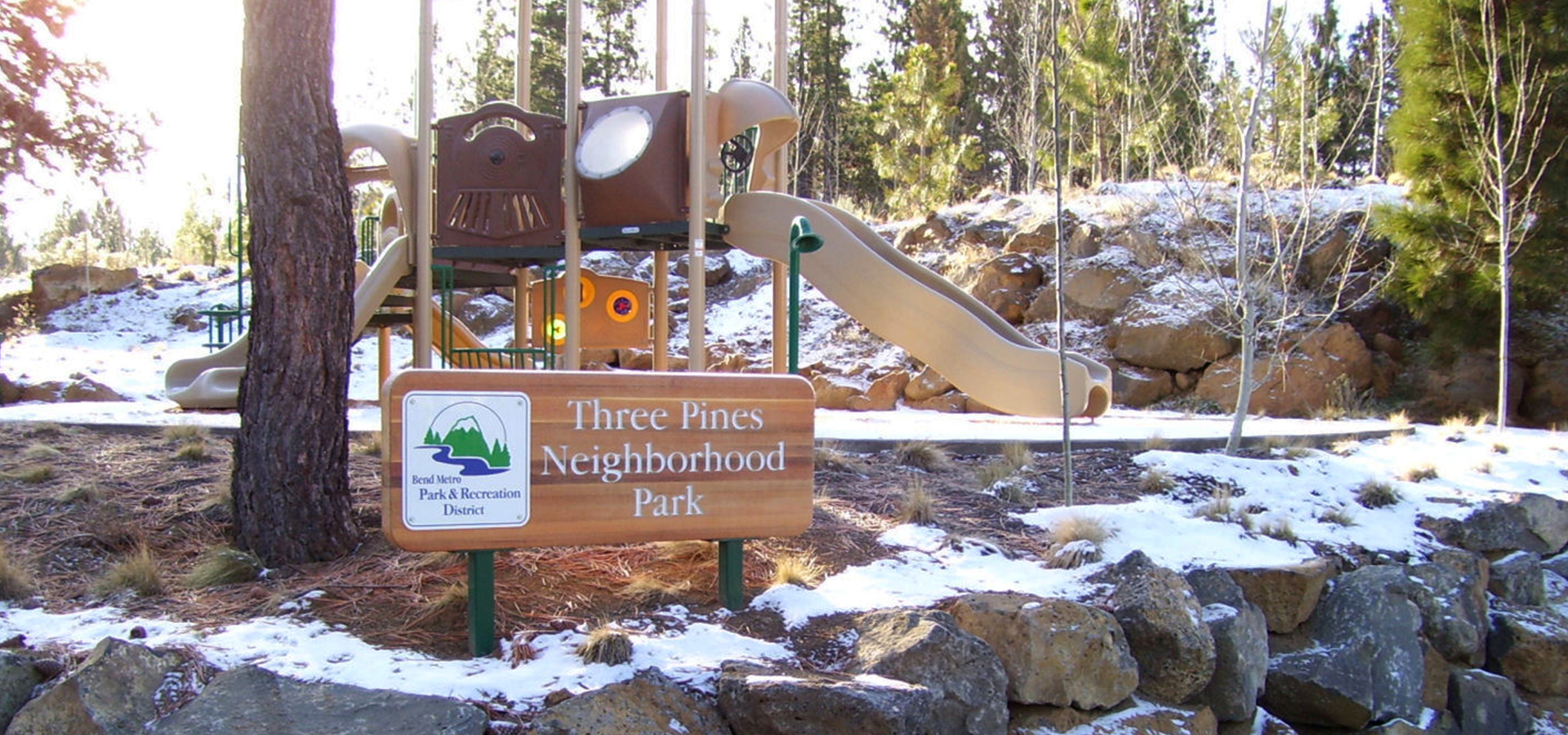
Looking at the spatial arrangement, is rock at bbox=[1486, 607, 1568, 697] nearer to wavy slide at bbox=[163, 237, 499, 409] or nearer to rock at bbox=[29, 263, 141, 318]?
wavy slide at bbox=[163, 237, 499, 409]

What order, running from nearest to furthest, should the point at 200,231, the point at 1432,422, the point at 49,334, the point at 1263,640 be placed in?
the point at 1263,640 < the point at 1432,422 < the point at 49,334 < the point at 200,231

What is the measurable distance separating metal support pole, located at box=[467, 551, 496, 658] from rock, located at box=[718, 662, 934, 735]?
995 millimetres

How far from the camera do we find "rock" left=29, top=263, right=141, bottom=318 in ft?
75.2

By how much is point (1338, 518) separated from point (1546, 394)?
9.96 meters

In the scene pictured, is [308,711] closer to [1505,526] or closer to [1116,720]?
[1116,720]

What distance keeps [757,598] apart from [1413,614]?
3.94m

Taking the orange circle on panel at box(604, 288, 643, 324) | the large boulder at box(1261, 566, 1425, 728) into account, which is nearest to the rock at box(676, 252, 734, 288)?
the orange circle on panel at box(604, 288, 643, 324)

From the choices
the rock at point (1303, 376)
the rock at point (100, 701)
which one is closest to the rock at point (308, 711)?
the rock at point (100, 701)

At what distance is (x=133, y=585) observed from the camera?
16.2ft

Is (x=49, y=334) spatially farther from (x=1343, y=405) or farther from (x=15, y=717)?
(x=1343, y=405)

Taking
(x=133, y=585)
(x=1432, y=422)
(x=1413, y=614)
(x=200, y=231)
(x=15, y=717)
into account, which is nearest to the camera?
(x=15, y=717)

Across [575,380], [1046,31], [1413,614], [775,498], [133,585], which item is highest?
[1046,31]

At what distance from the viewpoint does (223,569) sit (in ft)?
16.8

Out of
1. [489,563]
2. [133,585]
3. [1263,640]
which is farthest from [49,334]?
[1263,640]
